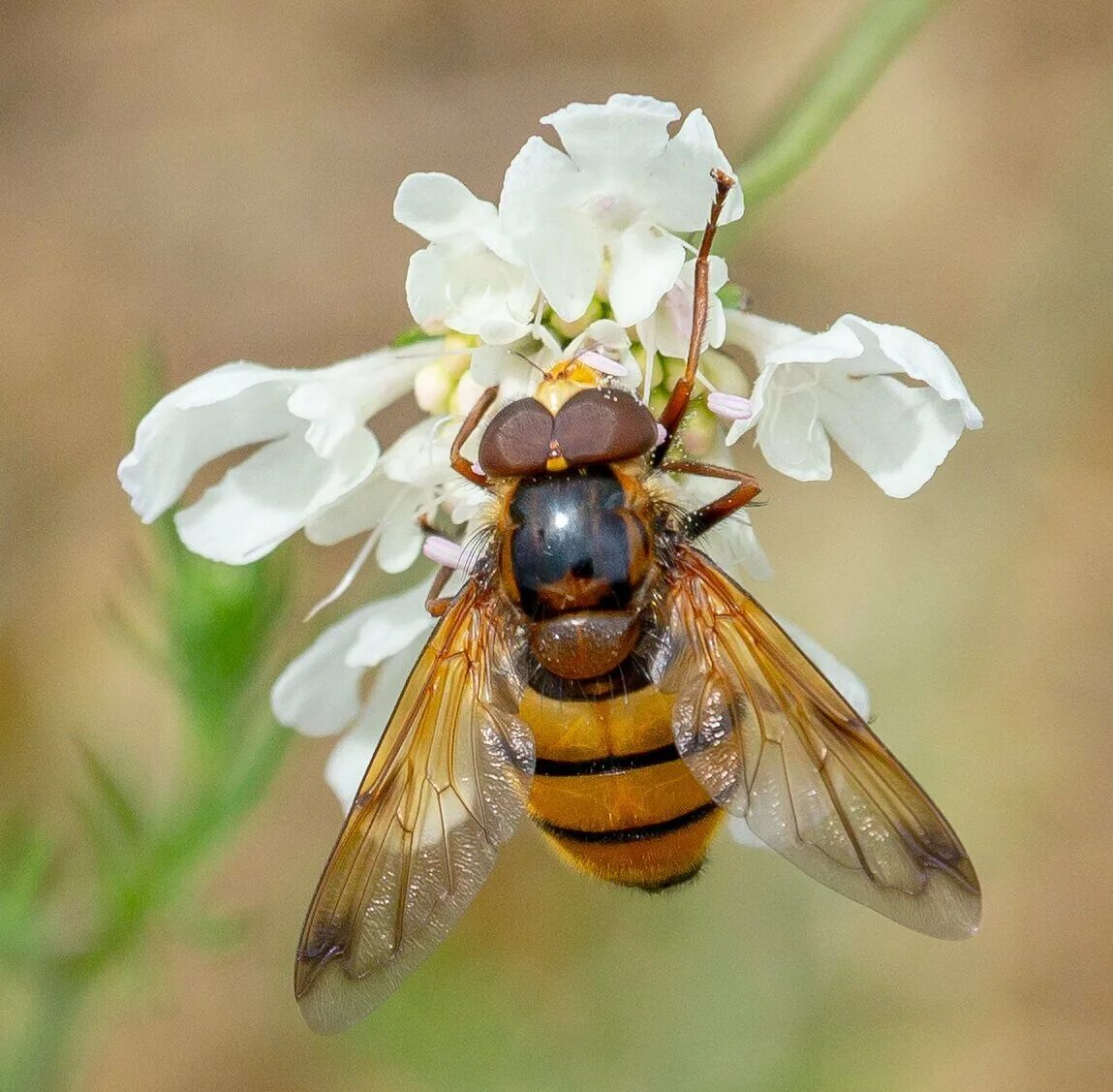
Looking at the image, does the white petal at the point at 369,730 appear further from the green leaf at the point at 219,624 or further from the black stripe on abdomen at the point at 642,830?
the black stripe on abdomen at the point at 642,830

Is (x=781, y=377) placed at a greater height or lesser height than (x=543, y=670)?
greater

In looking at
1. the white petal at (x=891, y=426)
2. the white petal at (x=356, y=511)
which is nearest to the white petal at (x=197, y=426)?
the white petal at (x=356, y=511)

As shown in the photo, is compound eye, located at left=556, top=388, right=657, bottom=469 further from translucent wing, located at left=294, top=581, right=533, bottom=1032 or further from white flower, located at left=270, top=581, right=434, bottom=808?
white flower, located at left=270, top=581, right=434, bottom=808

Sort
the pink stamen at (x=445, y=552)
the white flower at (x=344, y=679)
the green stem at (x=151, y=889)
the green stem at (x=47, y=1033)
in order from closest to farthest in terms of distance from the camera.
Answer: the pink stamen at (x=445, y=552) < the white flower at (x=344, y=679) < the green stem at (x=151, y=889) < the green stem at (x=47, y=1033)

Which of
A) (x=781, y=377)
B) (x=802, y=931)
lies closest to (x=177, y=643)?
(x=781, y=377)

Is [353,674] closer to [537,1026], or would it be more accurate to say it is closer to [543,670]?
[543,670]

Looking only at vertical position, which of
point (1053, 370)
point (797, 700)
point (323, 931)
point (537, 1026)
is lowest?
point (537, 1026)
